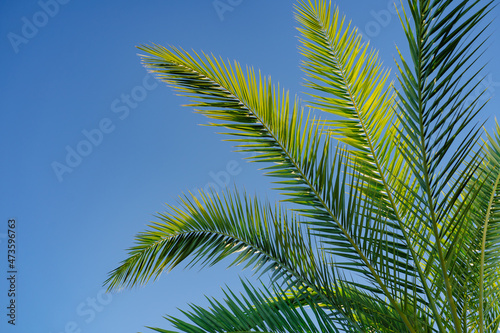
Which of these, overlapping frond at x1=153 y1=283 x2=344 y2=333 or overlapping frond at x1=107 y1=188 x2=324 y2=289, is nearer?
overlapping frond at x1=153 y1=283 x2=344 y2=333

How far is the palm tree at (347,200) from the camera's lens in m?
2.01

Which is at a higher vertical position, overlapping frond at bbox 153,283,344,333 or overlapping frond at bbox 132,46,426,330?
overlapping frond at bbox 132,46,426,330

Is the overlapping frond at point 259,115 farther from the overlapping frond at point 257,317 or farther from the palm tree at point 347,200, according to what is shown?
the overlapping frond at point 257,317

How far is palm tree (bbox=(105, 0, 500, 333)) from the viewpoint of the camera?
6.61 ft

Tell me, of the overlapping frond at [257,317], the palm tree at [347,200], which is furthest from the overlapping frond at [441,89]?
the overlapping frond at [257,317]

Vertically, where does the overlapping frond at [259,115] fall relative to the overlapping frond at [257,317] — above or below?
above

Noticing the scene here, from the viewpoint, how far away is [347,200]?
2760mm

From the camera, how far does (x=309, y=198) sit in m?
2.81

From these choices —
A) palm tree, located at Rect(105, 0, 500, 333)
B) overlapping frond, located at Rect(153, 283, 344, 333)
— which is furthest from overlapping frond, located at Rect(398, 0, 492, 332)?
overlapping frond, located at Rect(153, 283, 344, 333)

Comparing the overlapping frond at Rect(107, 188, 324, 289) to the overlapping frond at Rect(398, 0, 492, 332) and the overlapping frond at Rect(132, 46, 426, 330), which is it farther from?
the overlapping frond at Rect(398, 0, 492, 332)

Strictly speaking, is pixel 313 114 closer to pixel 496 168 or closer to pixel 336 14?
pixel 336 14

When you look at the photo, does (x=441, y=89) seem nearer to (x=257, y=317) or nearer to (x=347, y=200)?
(x=347, y=200)

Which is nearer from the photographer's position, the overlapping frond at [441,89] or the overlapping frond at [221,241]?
the overlapping frond at [441,89]

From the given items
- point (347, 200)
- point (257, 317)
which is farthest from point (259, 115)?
point (257, 317)
